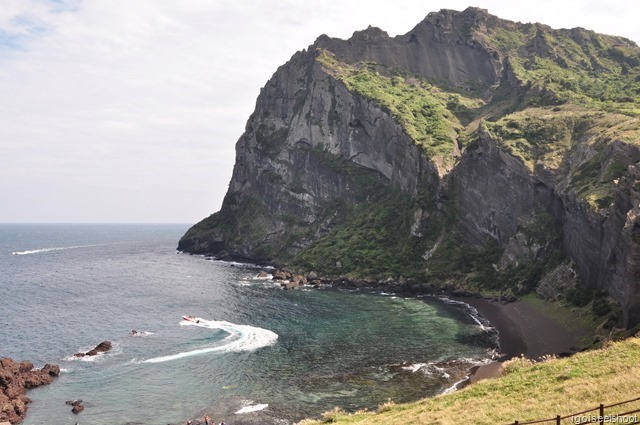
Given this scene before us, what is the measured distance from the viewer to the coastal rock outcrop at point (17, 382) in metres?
48.1

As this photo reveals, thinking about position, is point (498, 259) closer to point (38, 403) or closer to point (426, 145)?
point (426, 145)

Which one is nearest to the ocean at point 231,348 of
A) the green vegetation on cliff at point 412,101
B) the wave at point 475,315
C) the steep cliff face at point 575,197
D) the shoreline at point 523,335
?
the wave at point 475,315

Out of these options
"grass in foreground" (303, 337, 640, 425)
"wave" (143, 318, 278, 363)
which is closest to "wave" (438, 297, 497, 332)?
"wave" (143, 318, 278, 363)

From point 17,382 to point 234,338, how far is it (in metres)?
28.6

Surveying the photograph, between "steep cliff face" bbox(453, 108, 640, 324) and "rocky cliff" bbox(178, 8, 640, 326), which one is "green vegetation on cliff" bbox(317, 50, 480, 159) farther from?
"steep cliff face" bbox(453, 108, 640, 324)

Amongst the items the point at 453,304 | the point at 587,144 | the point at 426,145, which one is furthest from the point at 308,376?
the point at 426,145

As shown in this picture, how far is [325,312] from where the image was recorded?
9131 centimetres

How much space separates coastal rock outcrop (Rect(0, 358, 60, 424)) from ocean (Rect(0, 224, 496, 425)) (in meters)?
1.07

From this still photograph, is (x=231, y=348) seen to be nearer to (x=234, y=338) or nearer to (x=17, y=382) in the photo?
(x=234, y=338)

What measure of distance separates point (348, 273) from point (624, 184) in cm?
6900

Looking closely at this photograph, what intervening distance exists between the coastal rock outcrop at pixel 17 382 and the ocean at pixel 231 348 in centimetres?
107

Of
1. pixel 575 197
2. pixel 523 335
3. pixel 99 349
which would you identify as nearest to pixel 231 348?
pixel 99 349

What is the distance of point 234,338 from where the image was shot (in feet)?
247

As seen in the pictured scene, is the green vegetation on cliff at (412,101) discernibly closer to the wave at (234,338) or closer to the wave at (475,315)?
the wave at (475,315)
